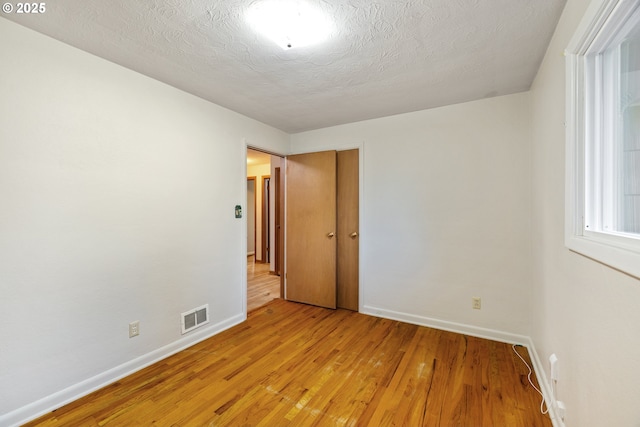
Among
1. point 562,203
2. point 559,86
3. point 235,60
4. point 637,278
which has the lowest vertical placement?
point 637,278

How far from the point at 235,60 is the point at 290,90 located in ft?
1.95

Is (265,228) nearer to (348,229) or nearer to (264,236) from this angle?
(264,236)

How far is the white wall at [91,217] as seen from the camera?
1556 millimetres

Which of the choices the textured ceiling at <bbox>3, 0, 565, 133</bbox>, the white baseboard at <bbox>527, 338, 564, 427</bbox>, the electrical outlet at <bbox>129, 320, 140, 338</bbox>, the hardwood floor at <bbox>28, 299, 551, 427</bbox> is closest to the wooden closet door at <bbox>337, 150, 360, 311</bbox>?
the hardwood floor at <bbox>28, 299, 551, 427</bbox>

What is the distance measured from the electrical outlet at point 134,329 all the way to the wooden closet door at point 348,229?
2.14m

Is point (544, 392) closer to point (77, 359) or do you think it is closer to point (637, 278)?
point (637, 278)

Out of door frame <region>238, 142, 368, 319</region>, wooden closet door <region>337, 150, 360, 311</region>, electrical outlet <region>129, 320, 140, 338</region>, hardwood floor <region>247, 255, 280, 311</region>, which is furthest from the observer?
hardwood floor <region>247, 255, 280, 311</region>

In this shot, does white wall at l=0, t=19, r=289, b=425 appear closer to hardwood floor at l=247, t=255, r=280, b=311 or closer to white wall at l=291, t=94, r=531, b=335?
hardwood floor at l=247, t=255, r=280, b=311

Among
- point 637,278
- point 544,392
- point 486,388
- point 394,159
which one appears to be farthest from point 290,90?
point 544,392

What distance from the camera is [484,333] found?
8.54ft

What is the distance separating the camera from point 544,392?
1762 mm

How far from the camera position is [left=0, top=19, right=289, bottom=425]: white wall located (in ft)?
5.10

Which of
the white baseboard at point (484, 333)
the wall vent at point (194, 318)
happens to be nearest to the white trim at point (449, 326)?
the white baseboard at point (484, 333)

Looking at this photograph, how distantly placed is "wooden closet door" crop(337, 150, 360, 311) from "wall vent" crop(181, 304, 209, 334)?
62.5 inches
